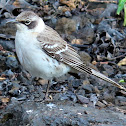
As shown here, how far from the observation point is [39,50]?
20.7 feet

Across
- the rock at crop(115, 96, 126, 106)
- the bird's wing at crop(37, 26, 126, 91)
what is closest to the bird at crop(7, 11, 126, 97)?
the bird's wing at crop(37, 26, 126, 91)

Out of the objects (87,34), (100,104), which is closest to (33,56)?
(100,104)

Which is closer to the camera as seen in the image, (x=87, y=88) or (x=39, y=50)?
(x=39, y=50)

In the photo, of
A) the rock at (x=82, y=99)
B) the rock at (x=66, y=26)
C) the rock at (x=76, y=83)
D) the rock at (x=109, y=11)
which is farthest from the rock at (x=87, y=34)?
the rock at (x=82, y=99)

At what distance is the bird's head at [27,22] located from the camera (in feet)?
20.3

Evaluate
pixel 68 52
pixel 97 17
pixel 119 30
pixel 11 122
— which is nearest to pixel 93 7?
pixel 97 17

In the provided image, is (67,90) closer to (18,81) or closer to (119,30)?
(18,81)

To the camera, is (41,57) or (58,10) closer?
(41,57)

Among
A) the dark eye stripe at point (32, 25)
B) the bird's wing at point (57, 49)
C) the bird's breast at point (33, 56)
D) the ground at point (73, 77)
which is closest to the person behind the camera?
the ground at point (73, 77)

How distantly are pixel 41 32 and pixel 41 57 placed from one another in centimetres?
66

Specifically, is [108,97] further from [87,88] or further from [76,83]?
[76,83]

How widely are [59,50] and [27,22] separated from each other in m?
1.05

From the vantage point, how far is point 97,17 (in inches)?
399

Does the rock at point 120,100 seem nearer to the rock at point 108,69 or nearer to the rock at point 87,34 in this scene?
the rock at point 108,69
